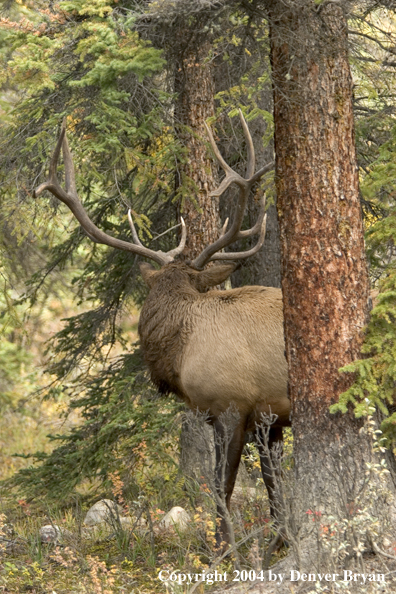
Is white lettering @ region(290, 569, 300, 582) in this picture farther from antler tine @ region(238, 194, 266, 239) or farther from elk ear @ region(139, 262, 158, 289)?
elk ear @ region(139, 262, 158, 289)

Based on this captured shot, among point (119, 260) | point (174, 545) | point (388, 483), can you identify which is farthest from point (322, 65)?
point (119, 260)

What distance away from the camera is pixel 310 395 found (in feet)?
18.6

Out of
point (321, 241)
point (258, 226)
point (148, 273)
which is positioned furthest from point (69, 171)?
point (321, 241)

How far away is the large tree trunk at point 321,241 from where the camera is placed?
5.61 meters

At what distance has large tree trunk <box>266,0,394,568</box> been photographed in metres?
5.61

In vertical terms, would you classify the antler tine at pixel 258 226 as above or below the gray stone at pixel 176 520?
above

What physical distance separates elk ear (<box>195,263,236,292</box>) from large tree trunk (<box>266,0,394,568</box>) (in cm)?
193

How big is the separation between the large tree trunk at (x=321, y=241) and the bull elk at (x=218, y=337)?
3.03ft

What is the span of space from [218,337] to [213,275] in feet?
2.69

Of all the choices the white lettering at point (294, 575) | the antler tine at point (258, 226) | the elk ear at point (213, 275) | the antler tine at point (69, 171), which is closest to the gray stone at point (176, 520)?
the white lettering at point (294, 575)

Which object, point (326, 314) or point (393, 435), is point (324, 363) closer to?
point (326, 314)

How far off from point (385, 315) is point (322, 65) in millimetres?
1926

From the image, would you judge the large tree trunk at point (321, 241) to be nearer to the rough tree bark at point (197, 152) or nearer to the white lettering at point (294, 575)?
the white lettering at point (294, 575)

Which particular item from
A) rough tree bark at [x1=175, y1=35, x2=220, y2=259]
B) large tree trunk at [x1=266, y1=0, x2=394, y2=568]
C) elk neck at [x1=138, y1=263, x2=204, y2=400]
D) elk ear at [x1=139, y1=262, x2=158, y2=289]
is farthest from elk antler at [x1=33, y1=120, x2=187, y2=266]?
large tree trunk at [x1=266, y1=0, x2=394, y2=568]
